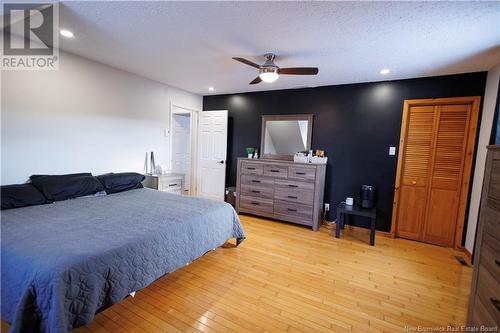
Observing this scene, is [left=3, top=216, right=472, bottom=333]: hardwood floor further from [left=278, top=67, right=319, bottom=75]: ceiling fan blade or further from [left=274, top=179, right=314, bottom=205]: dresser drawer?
[left=278, top=67, right=319, bottom=75]: ceiling fan blade

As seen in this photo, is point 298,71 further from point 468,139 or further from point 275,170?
point 468,139

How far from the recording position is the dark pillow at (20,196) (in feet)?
7.47

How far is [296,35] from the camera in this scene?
87.7 inches

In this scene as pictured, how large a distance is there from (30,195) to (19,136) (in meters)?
0.71

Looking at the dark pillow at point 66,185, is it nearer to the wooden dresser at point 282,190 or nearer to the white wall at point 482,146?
the wooden dresser at point 282,190

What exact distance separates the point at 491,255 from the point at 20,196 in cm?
398

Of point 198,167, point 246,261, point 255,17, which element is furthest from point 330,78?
point 198,167

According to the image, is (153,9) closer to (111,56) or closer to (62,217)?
(111,56)

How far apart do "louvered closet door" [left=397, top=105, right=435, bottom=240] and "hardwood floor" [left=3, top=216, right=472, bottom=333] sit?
16.9 inches

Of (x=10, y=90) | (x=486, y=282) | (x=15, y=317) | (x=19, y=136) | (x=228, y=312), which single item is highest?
(x=10, y=90)

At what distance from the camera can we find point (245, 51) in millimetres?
2645

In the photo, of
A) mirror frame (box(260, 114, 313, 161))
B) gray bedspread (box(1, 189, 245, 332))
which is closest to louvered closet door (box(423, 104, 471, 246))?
mirror frame (box(260, 114, 313, 161))

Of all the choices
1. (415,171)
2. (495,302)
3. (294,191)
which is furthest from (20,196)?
(415,171)

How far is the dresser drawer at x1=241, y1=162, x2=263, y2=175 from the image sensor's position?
418 cm
